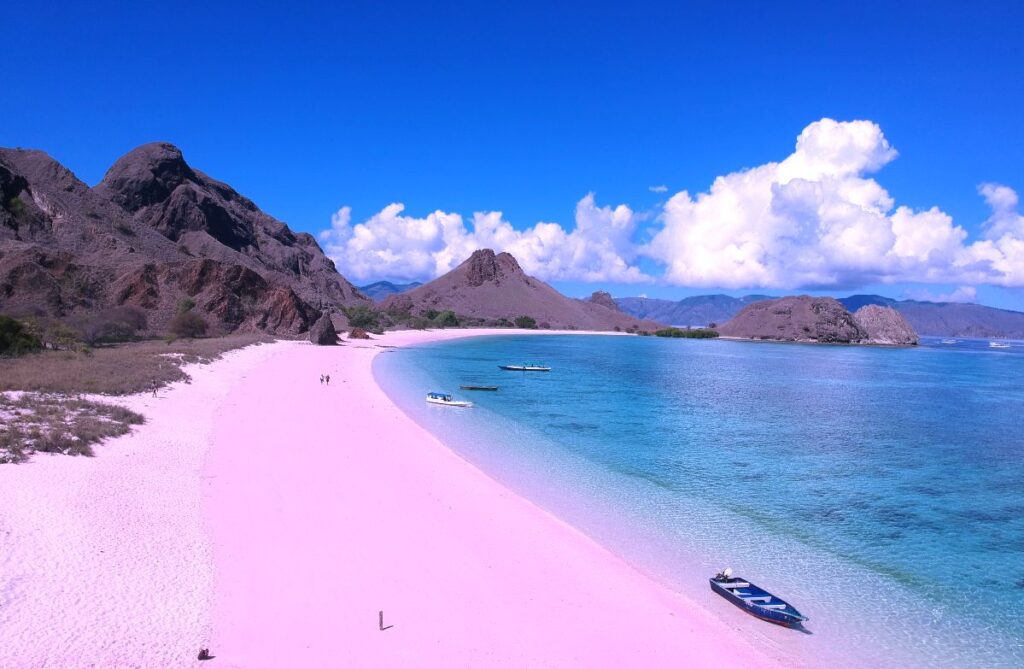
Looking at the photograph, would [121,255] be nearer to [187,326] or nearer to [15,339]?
[187,326]

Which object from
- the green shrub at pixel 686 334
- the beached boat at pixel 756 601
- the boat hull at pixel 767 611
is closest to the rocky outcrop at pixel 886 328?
the green shrub at pixel 686 334

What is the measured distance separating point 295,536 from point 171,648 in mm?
3083

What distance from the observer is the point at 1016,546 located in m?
10.8

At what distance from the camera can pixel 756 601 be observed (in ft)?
24.3

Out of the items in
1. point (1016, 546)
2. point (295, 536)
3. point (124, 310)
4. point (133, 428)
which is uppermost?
point (124, 310)

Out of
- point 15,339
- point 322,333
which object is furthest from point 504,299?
point 15,339

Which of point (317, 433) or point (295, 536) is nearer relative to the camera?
point (295, 536)

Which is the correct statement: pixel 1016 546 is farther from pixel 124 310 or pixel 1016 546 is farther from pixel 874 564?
pixel 124 310

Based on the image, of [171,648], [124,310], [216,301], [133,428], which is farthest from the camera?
[216,301]

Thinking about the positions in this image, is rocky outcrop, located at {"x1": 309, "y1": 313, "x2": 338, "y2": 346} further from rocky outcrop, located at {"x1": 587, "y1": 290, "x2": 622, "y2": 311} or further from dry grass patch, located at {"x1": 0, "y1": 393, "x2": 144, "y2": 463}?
rocky outcrop, located at {"x1": 587, "y1": 290, "x2": 622, "y2": 311}

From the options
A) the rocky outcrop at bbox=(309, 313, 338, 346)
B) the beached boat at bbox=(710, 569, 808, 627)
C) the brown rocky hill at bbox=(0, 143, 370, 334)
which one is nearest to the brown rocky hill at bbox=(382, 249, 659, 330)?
the brown rocky hill at bbox=(0, 143, 370, 334)

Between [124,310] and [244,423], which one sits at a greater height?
[124,310]

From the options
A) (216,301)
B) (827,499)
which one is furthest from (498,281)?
(827,499)

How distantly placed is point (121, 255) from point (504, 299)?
371 ft
